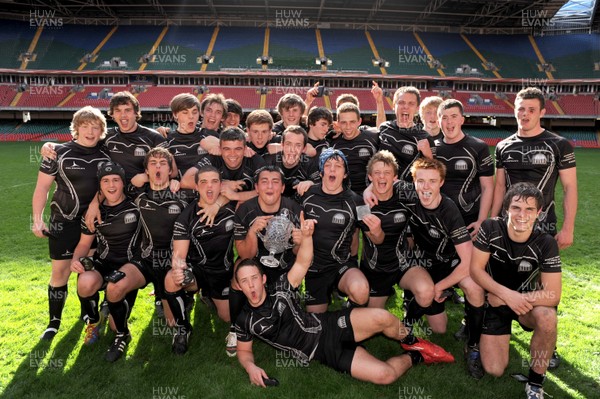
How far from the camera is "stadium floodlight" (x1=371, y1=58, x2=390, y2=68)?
36.7m

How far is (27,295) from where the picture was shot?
558 cm

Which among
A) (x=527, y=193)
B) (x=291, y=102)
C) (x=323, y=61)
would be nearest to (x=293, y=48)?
(x=323, y=61)

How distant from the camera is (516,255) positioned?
373cm

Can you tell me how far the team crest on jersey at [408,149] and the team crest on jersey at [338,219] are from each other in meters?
1.63

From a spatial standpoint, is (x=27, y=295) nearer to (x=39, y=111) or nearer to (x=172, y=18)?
(x=39, y=111)

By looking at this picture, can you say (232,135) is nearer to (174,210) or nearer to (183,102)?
(183,102)

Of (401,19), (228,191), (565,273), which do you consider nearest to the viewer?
(228,191)

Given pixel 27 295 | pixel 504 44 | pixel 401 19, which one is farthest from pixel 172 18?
pixel 27 295

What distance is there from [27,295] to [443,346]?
594 centimetres

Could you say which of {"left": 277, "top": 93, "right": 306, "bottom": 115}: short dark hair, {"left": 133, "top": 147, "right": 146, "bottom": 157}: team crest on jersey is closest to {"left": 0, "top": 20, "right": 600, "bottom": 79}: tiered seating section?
{"left": 277, "top": 93, "right": 306, "bottom": 115}: short dark hair

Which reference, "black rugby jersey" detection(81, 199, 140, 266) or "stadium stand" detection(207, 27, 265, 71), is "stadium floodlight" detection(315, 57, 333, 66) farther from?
"black rugby jersey" detection(81, 199, 140, 266)

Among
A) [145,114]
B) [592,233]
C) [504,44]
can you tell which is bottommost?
[592,233]

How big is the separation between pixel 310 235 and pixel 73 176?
3066mm

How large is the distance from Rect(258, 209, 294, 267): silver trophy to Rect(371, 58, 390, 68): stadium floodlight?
118 feet
